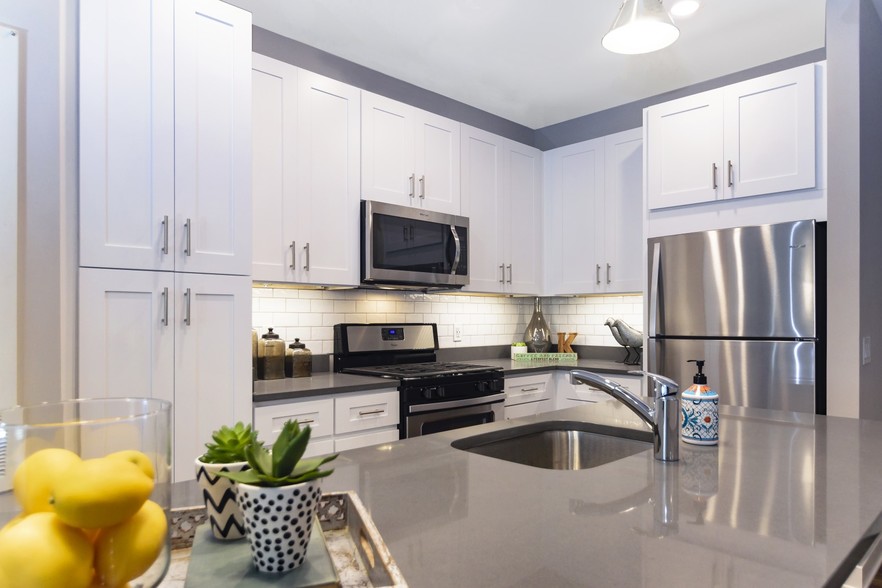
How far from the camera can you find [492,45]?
321cm

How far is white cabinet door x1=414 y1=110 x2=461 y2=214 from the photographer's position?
349 cm

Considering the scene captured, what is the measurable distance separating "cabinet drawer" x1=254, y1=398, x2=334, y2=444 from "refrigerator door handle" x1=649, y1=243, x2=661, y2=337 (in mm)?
1790

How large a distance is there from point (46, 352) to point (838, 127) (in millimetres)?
3380

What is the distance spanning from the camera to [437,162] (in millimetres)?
3590

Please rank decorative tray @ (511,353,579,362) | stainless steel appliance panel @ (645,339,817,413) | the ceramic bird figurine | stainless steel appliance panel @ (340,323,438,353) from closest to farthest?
stainless steel appliance panel @ (645,339,817,413)
stainless steel appliance panel @ (340,323,438,353)
the ceramic bird figurine
decorative tray @ (511,353,579,362)

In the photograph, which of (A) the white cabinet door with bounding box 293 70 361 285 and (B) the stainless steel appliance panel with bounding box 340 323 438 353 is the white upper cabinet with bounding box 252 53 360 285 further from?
(B) the stainless steel appliance panel with bounding box 340 323 438 353

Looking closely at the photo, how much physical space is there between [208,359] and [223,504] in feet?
5.54

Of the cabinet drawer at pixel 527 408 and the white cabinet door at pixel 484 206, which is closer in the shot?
the cabinet drawer at pixel 527 408

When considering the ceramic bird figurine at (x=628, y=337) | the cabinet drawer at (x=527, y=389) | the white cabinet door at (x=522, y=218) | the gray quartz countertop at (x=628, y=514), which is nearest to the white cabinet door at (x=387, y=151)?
the white cabinet door at (x=522, y=218)

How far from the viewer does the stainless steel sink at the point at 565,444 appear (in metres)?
1.65

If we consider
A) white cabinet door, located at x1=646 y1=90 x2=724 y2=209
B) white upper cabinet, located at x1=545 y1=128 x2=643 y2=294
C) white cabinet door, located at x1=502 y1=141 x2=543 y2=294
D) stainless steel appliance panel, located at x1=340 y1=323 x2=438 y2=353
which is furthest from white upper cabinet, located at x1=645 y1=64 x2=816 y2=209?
stainless steel appliance panel, located at x1=340 y1=323 x2=438 y2=353

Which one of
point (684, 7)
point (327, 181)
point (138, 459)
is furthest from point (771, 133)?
point (138, 459)

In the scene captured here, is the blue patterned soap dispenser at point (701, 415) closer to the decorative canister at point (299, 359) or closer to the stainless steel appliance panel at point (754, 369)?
the stainless steel appliance panel at point (754, 369)

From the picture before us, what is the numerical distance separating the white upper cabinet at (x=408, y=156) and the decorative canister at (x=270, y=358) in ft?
3.02
